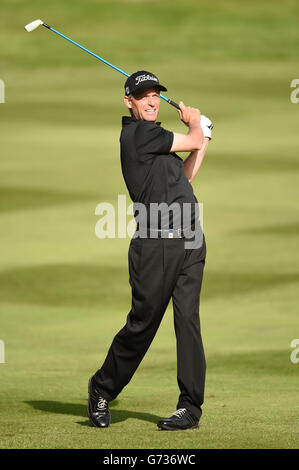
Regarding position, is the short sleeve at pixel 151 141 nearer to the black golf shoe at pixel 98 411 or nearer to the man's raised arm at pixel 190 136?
the man's raised arm at pixel 190 136

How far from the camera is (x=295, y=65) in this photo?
31.1 metres

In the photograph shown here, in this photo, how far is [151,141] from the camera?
6141 millimetres

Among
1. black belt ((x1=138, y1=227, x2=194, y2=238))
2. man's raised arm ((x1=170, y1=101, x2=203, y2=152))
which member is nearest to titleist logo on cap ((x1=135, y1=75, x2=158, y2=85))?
man's raised arm ((x1=170, y1=101, x2=203, y2=152))

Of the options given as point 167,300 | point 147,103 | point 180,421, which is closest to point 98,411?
point 180,421

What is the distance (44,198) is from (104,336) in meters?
6.91

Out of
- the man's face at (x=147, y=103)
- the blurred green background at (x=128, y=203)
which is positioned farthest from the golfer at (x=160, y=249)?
the blurred green background at (x=128, y=203)

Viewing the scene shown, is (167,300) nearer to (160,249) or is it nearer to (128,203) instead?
(160,249)

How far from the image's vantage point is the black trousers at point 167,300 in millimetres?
6227

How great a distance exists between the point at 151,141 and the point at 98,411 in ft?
5.58

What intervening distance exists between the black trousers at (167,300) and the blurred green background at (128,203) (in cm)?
34

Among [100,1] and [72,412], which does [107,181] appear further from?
[100,1]

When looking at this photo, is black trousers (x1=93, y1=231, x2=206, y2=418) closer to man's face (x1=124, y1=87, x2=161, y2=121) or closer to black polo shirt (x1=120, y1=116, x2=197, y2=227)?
black polo shirt (x1=120, y1=116, x2=197, y2=227)

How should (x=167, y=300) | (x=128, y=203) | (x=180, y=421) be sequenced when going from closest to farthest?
1. (x=180, y=421)
2. (x=167, y=300)
3. (x=128, y=203)
